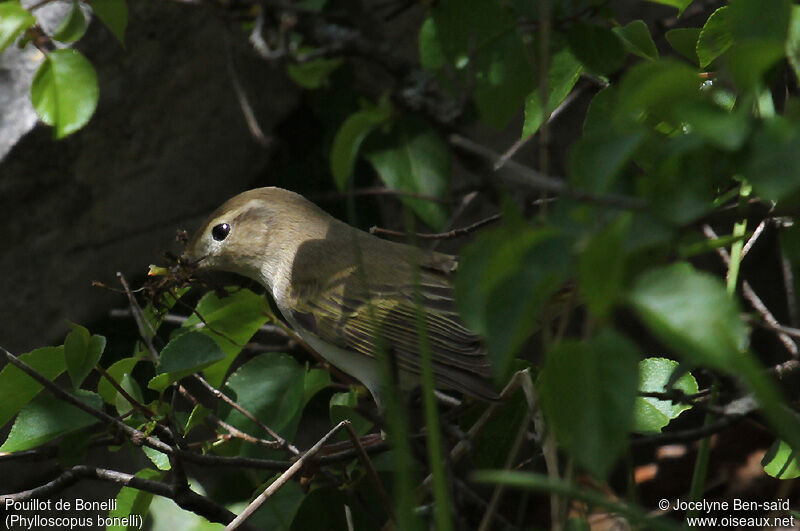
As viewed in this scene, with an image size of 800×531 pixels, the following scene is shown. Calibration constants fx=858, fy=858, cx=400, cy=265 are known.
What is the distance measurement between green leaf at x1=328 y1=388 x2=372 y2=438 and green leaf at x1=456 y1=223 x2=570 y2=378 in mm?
1103

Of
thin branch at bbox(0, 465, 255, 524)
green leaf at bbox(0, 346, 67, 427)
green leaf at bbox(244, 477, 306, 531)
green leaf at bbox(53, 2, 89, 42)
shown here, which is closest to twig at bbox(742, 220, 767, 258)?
green leaf at bbox(244, 477, 306, 531)

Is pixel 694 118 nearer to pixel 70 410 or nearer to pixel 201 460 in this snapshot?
pixel 201 460

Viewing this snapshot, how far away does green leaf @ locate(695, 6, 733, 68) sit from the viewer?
156 centimetres

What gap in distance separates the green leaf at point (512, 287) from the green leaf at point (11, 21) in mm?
883

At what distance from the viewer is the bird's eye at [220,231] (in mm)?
2719

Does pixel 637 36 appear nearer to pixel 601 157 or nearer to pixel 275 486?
pixel 601 157

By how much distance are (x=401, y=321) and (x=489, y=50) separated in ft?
4.02

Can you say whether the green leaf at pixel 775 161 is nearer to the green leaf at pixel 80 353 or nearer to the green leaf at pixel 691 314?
the green leaf at pixel 691 314

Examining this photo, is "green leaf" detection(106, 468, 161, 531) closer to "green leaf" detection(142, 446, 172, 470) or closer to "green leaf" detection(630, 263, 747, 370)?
"green leaf" detection(142, 446, 172, 470)

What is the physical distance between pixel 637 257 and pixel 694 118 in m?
0.16

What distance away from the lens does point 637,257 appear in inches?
36.0

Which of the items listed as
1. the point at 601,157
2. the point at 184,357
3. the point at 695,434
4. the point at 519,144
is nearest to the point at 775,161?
the point at 601,157

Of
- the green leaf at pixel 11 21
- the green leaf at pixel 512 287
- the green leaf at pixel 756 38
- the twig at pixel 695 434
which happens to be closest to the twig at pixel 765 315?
the twig at pixel 695 434

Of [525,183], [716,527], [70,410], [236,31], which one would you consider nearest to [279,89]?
[236,31]
